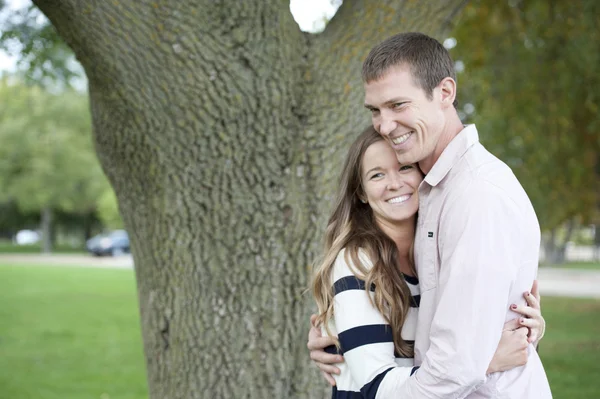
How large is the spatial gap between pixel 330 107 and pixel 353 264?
1861mm

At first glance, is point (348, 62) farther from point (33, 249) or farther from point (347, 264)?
point (33, 249)

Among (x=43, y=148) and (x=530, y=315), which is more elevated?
(x=43, y=148)

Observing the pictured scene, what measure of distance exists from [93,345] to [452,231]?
10.4m

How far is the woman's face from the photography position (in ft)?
9.09

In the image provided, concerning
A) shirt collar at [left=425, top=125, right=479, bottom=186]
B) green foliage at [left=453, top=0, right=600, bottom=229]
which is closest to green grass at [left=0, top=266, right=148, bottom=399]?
shirt collar at [left=425, top=125, right=479, bottom=186]

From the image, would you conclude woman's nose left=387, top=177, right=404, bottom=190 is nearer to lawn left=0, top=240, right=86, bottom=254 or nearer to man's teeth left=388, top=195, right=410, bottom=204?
man's teeth left=388, top=195, right=410, bottom=204

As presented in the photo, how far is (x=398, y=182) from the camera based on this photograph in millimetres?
2766

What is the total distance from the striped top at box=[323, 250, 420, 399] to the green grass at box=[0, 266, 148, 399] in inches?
243

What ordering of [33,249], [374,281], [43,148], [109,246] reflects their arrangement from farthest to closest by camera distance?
[33,249], [43,148], [109,246], [374,281]

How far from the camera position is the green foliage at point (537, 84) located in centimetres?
1051

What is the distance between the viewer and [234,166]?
13.4 feet

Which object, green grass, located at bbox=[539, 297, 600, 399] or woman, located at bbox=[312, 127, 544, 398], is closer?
woman, located at bbox=[312, 127, 544, 398]

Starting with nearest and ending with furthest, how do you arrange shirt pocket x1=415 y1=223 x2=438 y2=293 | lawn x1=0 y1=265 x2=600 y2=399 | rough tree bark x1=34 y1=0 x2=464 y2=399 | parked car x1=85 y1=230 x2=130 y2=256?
1. shirt pocket x1=415 y1=223 x2=438 y2=293
2. rough tree bark x1=34 y1=0 x2=464 y2=399
3. lawn x1=0 y1=265 x2=600 y2=399
4. parked car x1=85 y1=230 x2=130 y2=256

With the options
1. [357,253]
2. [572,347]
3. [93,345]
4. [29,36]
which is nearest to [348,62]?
[357,253]
